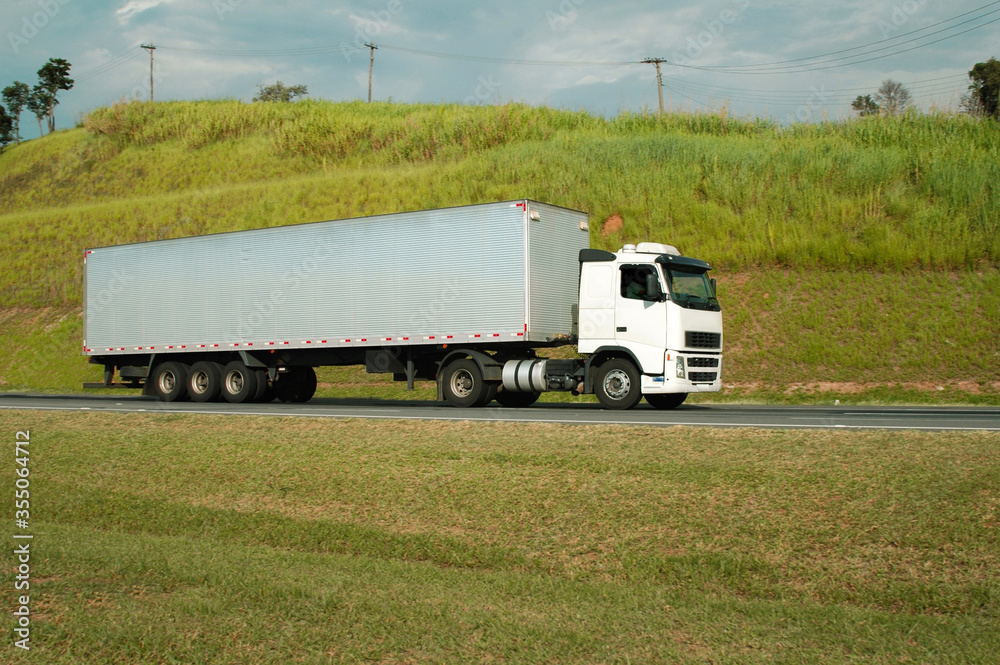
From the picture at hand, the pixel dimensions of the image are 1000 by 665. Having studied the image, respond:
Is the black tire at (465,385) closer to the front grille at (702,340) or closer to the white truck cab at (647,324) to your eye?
the white truck cab at (647,324)

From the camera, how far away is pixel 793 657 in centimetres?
506

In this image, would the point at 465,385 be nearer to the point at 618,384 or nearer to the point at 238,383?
the point at 618,384

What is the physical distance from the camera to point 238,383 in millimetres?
23453

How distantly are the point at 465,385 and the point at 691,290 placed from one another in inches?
207

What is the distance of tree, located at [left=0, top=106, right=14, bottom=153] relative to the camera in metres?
86.9

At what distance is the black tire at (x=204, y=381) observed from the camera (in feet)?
77.6

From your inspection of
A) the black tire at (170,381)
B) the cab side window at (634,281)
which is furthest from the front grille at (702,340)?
the black tire at (170,381)

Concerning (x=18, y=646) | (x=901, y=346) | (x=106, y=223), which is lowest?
(x=18, y=646)

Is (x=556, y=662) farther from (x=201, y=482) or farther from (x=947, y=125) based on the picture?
(x=947, y=125)

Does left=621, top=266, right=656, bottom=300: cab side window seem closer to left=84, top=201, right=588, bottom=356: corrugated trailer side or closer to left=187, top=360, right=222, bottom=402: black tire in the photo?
left=84, top=201, right=588, bottom=356: corrugated trailer side

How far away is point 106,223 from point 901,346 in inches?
1547

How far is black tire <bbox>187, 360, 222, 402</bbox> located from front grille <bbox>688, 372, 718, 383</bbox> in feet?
40.6

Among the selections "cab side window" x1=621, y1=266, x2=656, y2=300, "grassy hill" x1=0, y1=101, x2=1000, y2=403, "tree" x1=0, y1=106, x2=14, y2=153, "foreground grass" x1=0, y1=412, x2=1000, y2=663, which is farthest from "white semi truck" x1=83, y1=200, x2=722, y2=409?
"tree" x1=0, y1=106, x2=14, y2=153

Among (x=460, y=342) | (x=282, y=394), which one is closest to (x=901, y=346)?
(x=460, y=342)
